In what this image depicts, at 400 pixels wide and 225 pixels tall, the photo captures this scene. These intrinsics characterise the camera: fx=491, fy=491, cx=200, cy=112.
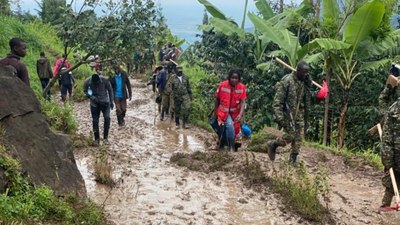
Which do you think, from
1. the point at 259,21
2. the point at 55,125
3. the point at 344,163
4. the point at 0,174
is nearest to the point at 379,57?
the point at 259,21

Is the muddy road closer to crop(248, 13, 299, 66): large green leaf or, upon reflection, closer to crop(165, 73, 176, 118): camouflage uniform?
crop(248, 13, 299, 66): large green leaf

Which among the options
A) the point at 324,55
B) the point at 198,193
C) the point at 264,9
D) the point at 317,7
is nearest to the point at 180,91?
the point at 264,9

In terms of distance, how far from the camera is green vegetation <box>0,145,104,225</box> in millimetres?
4238

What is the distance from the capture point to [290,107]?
299 inches

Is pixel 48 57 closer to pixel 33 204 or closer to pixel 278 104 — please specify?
pixel 278 104

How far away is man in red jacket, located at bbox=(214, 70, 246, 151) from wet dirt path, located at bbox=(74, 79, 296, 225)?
1208 mm

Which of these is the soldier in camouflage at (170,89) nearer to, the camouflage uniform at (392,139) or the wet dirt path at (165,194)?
the wet dirt path at (165,194)

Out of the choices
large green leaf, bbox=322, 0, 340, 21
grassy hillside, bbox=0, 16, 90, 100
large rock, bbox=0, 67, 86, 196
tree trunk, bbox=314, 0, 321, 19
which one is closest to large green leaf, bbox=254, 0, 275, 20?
tree trunk, bbox=314, 0, 321, 19

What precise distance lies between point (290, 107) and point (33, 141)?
3923 mm

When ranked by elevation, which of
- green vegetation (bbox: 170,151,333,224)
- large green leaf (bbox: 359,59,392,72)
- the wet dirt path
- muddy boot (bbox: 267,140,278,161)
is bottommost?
the wet dirt path

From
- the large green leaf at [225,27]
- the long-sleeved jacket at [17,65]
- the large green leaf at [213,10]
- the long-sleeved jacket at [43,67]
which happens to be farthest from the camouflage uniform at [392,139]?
the long-sleeved jacket at [43,67]

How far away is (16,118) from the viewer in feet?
17.5

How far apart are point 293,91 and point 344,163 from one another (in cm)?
212

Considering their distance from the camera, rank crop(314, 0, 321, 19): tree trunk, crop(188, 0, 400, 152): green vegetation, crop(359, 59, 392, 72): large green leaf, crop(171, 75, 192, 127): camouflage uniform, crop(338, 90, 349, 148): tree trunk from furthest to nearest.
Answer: crop(314, 0, 321, 19): tree trunk → crop(171, 75, 192, 127): camouflage uniform → crop(338, 90, 349, 148): tree trunk → crop(359, 59, 392, 72): large green leaf → crop(188, 0, 400, 152): green vegetation
